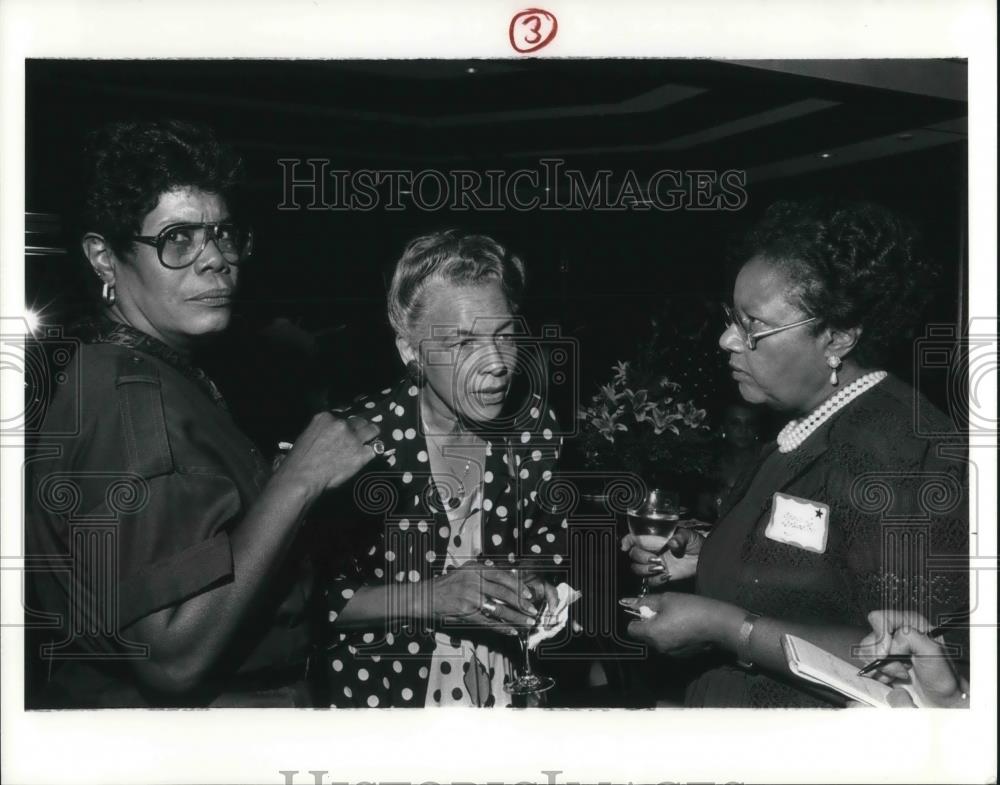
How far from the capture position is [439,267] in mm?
3406

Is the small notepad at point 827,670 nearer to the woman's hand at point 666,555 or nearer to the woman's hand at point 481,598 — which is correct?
the woman's hand at point 666,555

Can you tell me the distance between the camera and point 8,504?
3.46 meters

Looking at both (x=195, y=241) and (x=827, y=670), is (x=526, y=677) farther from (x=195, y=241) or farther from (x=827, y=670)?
(x=195, y=241)

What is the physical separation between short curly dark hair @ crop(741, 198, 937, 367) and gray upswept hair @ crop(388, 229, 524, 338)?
0.72 meters

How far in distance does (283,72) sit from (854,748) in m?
2.57

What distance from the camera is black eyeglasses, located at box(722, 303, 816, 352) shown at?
10.8ft

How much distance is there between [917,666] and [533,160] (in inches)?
72.4

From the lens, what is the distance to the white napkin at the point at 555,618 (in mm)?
3469

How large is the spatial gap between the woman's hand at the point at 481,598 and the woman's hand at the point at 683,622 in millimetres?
322

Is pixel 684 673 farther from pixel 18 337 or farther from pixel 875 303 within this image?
pixel 18 337

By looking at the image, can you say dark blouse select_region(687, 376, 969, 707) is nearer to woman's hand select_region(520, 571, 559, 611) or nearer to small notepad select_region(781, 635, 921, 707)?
small notepad select_region(781, 635, 921, 707)

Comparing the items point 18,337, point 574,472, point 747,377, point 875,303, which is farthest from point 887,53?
point 18,337

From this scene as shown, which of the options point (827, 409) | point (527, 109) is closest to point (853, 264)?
point (827, 409)


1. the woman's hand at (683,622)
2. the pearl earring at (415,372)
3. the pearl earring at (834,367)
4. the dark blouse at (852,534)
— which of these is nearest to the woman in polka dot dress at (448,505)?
the pearl earring at (415,372)
